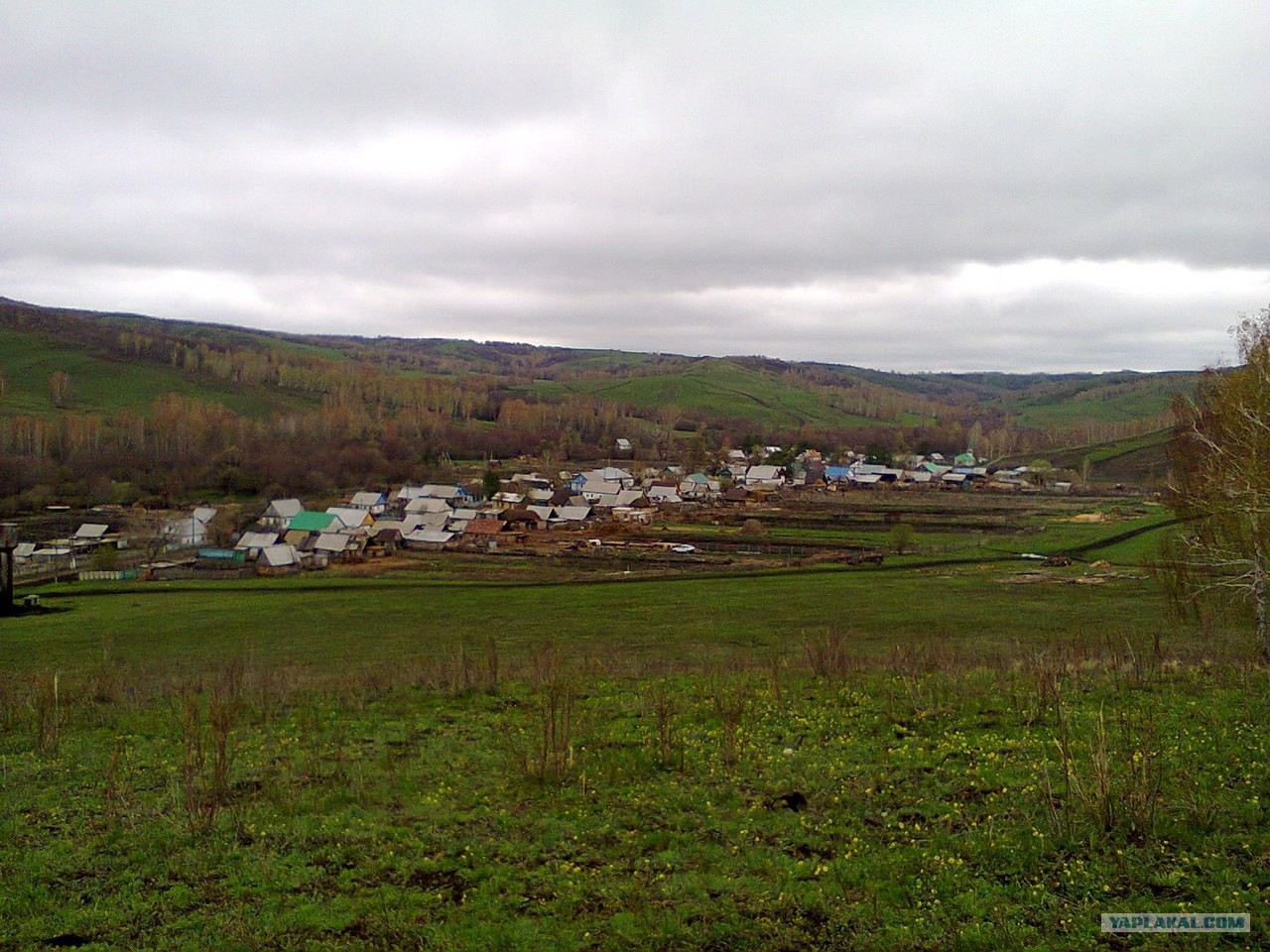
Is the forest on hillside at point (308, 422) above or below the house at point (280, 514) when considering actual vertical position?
above

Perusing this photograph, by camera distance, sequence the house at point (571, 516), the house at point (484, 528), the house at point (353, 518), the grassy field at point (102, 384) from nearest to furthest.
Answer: the house at point (353, 518)
the house at point (484, 528)
the house at point (571, 516)
the grassy field at point (102, 384)

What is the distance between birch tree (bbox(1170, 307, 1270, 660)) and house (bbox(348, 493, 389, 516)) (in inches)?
2387

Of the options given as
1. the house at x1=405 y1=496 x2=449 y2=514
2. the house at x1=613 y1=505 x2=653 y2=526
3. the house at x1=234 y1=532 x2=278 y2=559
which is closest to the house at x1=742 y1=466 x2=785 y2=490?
the house at x1=613 y1=505 x2=653 y2=526

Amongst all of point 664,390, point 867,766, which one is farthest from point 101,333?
point 867,766

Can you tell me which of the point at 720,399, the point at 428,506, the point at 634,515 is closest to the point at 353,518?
the point at 428,506

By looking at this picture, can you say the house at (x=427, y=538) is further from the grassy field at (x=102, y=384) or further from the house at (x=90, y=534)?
the grassy field at (x=102, y=384)

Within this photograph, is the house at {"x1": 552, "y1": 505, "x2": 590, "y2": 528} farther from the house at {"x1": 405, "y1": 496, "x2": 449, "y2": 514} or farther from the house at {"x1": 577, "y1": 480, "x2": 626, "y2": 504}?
the house at {"x1": 405, "y1": 496, "x2": 449, "y2": 514}

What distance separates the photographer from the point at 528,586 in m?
39.8

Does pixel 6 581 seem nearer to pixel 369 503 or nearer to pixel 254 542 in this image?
pixel 254 542

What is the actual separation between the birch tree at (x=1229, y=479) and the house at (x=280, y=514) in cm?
5696

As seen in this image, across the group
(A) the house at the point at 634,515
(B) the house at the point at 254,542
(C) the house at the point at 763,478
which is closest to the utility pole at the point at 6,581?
(B) the house at the point at 254,542

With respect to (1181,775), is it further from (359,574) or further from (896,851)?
(359,574)

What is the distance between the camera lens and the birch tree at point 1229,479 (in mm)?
13664

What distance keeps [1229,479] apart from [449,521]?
5455 cm
